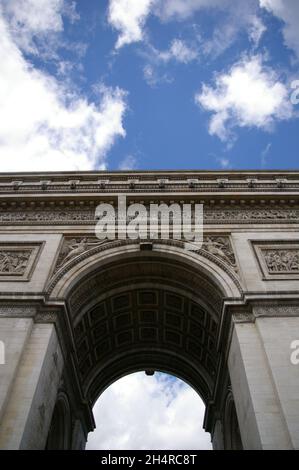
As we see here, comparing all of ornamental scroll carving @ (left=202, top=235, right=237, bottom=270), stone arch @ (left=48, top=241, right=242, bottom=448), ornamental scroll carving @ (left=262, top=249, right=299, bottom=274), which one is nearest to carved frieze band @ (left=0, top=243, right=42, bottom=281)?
stone arch @ (left=48, top=241, right=242, bottom=448)

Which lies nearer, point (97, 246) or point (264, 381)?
point (264, 381)

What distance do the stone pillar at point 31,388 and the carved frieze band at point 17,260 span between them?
2.09 m

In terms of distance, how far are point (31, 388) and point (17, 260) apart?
4980 millimetres

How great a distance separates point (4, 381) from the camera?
9430 mm

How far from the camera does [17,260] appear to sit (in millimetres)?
13117

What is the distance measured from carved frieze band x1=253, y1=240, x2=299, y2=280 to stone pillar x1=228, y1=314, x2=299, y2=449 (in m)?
1.92

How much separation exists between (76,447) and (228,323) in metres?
8.09

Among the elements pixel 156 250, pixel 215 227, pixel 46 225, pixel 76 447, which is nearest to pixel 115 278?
pixel 156 250

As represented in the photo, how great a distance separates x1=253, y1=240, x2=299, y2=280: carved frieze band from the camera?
12.4 meters

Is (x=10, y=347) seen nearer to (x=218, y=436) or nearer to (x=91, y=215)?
(x=91, y=215)

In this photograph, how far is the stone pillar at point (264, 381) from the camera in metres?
8.70

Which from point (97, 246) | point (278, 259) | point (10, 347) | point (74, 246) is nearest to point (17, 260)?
point (74, 246)
